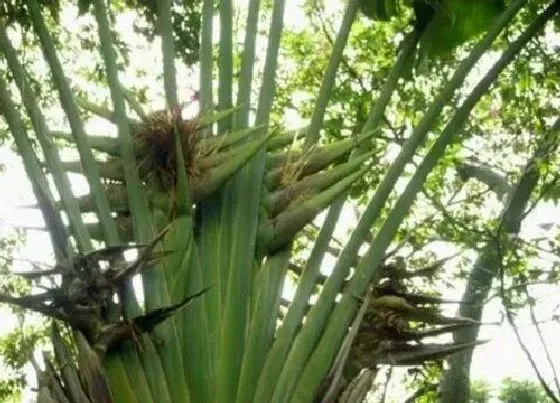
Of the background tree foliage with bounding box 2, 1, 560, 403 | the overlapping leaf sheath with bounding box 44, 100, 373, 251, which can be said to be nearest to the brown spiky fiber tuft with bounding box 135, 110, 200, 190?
the overlapping leaf sheath with bounding box 44, 100, 373, 251

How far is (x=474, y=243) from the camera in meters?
3.99

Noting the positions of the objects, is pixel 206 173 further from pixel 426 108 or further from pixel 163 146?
pixel 426 108

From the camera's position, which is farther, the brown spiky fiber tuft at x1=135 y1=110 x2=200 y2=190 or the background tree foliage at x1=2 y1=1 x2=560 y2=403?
the background tree foliage at x1=2 y1=1 x2=560 y2=403

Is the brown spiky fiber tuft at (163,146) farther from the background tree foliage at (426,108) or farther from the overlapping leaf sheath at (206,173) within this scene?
the background tree foliage at (426,108)

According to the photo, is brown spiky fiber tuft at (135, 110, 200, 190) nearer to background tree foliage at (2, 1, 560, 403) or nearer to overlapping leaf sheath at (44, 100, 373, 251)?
overlapping leaf sheath at (44, 100, 373, 251)

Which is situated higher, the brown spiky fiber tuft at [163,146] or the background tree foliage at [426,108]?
the background tree foliage at [426,108]

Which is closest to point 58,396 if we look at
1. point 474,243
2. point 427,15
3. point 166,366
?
point 166,366

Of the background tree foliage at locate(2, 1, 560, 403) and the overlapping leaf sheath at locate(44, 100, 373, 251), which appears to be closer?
the overlapping leaf sheath at locate(44, 100, 373, 251)

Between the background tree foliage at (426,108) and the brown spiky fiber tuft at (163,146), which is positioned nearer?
the brown spiky fiber tuft at (163,146)

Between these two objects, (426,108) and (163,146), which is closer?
(163,146)

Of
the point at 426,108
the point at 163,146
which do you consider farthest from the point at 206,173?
the point at 426,108

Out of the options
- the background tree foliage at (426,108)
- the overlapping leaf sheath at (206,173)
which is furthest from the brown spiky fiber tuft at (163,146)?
the background tree foliage at (426,108)

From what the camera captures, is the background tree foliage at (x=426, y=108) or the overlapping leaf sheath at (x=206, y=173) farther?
the background tree foliage at (x=426, y=108)

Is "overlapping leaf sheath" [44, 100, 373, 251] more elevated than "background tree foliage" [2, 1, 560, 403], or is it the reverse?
"background tree foliage" [2, 1, 560, 403]
